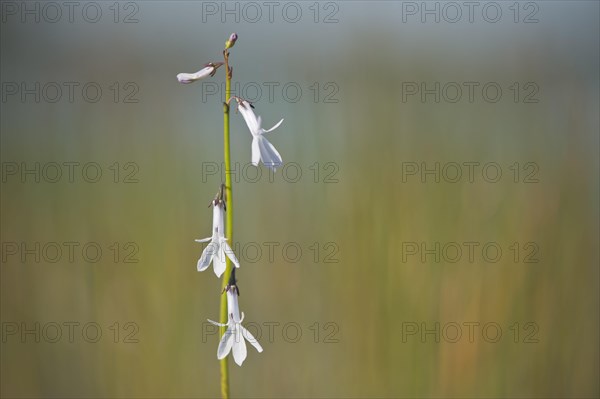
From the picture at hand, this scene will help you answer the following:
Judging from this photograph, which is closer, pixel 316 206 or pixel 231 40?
pixel 231 40

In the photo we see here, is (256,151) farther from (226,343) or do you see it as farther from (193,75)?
(226,343)

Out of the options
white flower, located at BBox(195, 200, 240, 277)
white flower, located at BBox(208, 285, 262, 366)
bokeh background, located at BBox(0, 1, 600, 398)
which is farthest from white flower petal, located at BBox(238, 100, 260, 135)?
bokeh background, located at BBox(0, 1, 600, 398)

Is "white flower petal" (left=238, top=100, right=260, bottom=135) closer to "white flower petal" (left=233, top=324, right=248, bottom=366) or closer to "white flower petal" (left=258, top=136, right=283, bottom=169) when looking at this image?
"white flower petal" (left=258, top=136, right=283, bottom=169)

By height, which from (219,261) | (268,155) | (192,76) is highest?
(192,76)

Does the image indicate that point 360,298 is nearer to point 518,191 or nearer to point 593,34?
point 518,191

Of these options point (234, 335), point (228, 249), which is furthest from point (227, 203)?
point (234, 335)

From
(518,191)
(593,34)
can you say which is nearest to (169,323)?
(518,191)

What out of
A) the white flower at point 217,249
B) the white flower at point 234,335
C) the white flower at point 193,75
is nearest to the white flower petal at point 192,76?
the white flower at point 193,75
